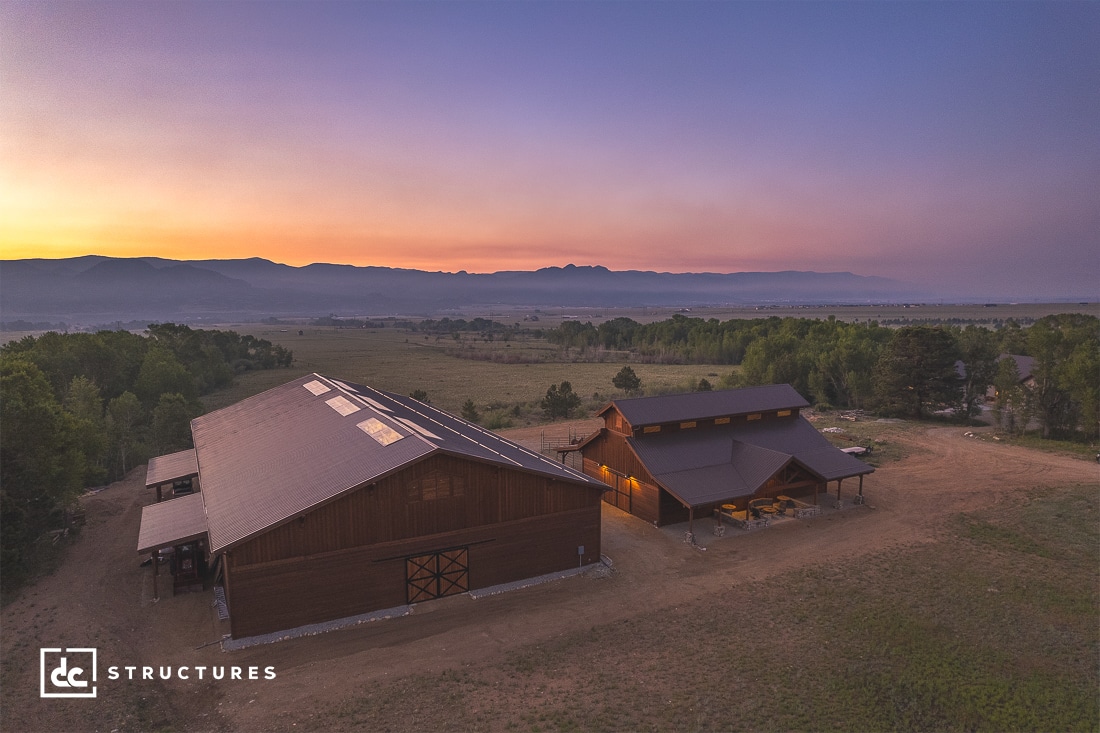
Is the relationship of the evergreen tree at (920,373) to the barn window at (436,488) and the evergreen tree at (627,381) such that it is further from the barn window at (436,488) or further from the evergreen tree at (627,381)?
the barn window at (436,488)

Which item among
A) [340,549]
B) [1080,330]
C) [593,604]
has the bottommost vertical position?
[593,604]

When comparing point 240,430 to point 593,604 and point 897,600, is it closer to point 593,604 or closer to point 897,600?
point 593,604

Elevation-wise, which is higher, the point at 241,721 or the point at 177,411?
the point at 177,411

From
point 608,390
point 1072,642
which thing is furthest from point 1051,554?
point 608,390

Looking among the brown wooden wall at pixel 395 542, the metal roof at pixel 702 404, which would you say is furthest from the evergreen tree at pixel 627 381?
the brown wooden wall at pixel 395 542

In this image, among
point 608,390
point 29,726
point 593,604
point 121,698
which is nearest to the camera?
point 29,726

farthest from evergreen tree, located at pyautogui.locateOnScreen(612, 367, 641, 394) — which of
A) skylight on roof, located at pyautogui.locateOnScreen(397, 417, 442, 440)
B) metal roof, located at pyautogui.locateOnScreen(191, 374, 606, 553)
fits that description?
skylight on roof, located at pyautogui.locateOnScreen(397, 417, 442, 440)

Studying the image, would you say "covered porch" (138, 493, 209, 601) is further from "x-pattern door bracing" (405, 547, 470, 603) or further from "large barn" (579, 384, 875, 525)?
"large barn" (579, 384, 875, 525)
